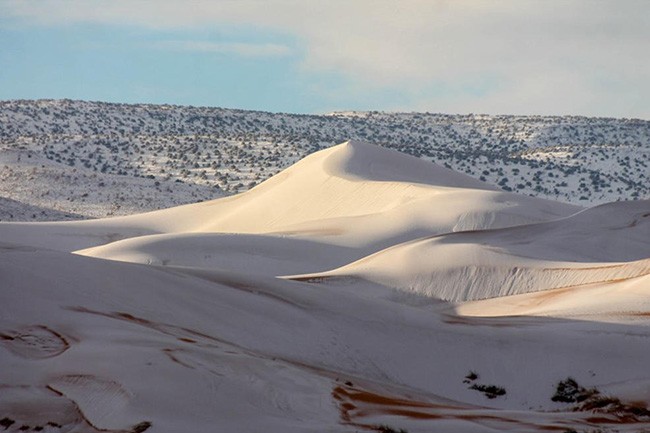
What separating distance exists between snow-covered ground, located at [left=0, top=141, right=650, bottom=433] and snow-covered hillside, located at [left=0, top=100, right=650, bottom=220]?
27.4 meters

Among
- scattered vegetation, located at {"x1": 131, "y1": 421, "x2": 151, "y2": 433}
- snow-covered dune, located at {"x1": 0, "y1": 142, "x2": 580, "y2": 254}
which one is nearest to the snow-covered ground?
scattered vegetation, located at {"x1": 131, "y1": 421, "x2": 151, "y2": 433}

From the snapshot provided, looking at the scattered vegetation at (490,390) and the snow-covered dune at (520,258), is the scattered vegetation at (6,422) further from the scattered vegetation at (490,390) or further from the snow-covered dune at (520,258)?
the snow-covered dune at (520,258)

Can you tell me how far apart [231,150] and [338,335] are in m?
60.5

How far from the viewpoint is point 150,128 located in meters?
87.2

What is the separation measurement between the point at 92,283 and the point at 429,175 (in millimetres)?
26889

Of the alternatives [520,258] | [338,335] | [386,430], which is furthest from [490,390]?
[520,258]

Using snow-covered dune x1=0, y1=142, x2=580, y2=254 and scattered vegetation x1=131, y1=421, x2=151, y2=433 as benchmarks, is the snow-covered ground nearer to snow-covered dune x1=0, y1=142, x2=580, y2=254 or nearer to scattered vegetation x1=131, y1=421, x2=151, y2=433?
scattered vegetation x1=131, y1=421, x2=151, y2=433

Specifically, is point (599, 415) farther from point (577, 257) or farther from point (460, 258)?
point (577, 257)

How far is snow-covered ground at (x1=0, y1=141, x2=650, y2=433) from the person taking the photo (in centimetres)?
997

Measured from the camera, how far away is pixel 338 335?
14.9 meters

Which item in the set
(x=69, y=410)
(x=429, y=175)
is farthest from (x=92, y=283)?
(x=429, y=175)

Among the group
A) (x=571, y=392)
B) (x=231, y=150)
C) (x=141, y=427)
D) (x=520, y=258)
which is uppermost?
(x=231, y=150)

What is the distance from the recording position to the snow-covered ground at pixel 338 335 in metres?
9.97

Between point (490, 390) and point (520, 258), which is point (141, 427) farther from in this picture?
point (520, 258)
